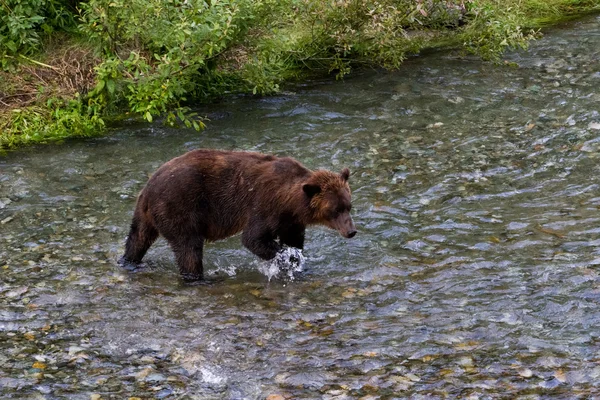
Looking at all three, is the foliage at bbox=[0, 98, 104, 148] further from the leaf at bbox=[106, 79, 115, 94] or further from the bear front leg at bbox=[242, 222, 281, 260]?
the bear front leg at bbox=[242, 222, 281, 260]

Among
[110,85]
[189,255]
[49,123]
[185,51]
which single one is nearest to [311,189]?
[189,255]

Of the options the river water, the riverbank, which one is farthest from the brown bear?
the riverbank

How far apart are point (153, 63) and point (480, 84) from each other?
6.12 metres

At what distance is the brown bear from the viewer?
8.93 meters

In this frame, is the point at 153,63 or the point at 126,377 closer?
the point at 126,377

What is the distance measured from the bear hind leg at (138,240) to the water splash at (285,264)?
137 centimetres

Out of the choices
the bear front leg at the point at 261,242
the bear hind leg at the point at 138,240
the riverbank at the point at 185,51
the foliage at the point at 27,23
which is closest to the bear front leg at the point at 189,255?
the bear hind leg at the point at 138,240

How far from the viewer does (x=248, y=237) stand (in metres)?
9.18

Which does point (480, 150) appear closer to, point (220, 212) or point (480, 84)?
point (480, 84)

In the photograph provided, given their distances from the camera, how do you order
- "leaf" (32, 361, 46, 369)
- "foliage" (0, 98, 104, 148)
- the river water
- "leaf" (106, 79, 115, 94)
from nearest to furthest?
the river water, "leaf" (32, 361, 46, 369), "foliage" (0, 98, 104, 148), "leaf" (106, 79, 115, 94)

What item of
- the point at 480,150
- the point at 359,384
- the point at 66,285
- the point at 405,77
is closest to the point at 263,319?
the point at 359,384

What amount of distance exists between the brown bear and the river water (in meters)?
0.44

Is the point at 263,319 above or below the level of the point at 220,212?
below

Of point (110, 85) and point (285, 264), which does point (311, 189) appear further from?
point (110, 85)
